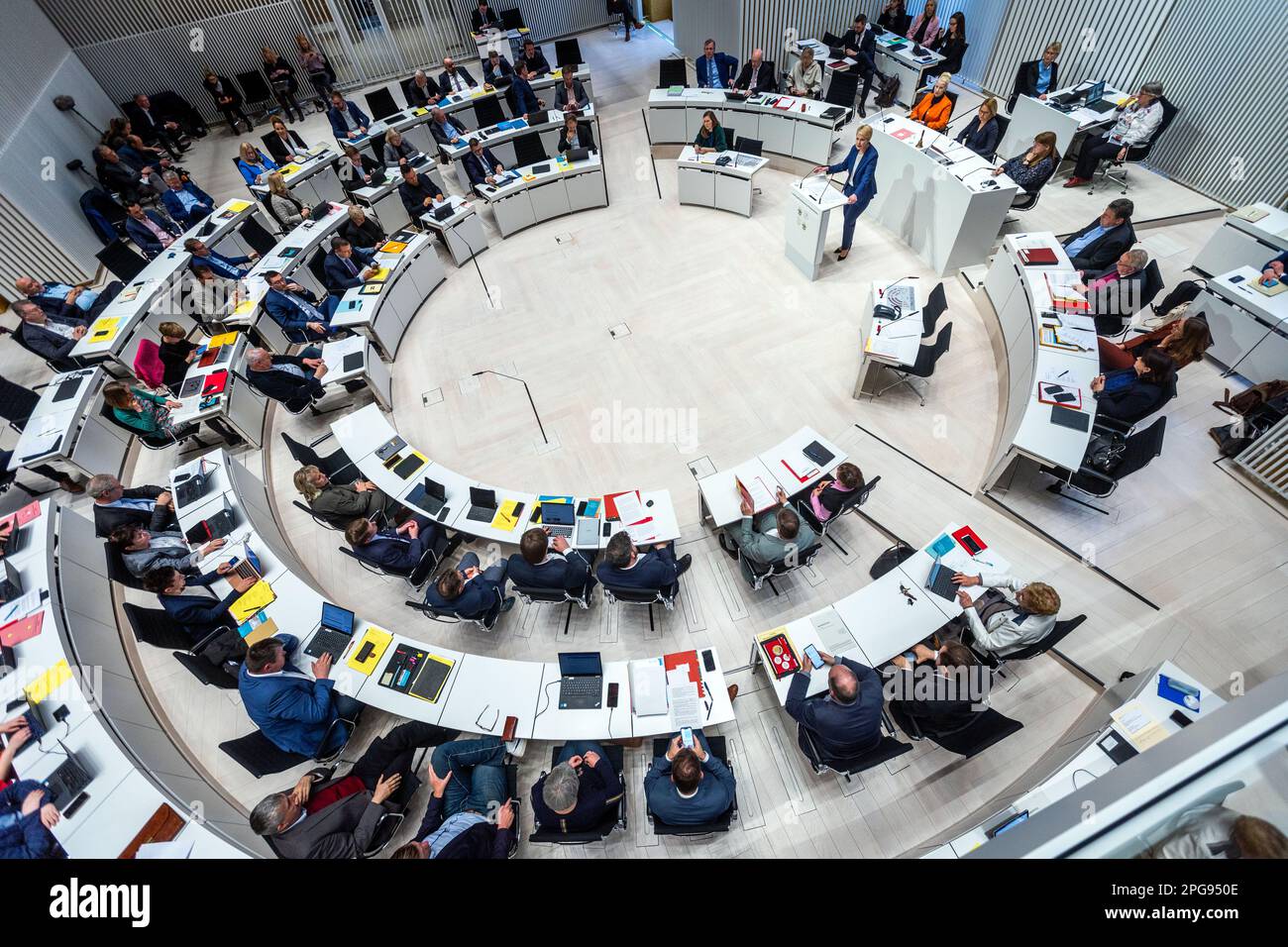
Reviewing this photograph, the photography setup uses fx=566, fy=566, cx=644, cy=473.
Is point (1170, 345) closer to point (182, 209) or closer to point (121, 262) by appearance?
point (121, 262)

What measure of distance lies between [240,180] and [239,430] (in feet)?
29.4

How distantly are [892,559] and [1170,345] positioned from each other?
349 cm

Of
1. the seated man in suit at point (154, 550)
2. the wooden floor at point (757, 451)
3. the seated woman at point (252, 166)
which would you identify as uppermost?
the seated woman at point (252, 166)

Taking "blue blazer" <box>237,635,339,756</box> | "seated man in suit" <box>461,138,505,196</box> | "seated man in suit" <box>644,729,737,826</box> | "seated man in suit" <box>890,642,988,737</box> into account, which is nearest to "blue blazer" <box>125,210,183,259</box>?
"seated man in suit" <box>461,138,505,196</box>

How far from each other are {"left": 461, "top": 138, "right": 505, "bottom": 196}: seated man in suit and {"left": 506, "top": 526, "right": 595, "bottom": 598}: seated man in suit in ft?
26.9

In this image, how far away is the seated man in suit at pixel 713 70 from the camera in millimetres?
11477

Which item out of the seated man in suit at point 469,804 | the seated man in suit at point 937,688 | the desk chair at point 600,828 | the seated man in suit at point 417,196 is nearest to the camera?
the seated man in suit at point 469,804

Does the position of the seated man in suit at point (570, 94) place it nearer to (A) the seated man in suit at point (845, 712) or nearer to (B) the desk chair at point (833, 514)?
(B) the desk chair at point (833, 514)

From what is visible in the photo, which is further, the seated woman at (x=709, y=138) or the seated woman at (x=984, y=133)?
the seated woman at (x=709, y=138)

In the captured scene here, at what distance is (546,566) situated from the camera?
5113 millimetres

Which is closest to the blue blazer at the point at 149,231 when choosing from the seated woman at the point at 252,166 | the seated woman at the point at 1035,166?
the seated woman at the point at 252,166

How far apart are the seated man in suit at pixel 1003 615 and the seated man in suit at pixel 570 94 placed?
35.0 ft

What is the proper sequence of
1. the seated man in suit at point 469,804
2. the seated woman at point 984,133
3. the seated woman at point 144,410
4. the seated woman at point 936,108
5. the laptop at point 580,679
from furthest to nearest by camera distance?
the seated woman at point 936,108
the seated woman at point 984,133
the seated woman at point 144,410
the laptop at point 580,679
the seated man in suit at point 469,804

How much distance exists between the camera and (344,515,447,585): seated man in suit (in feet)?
17.6
